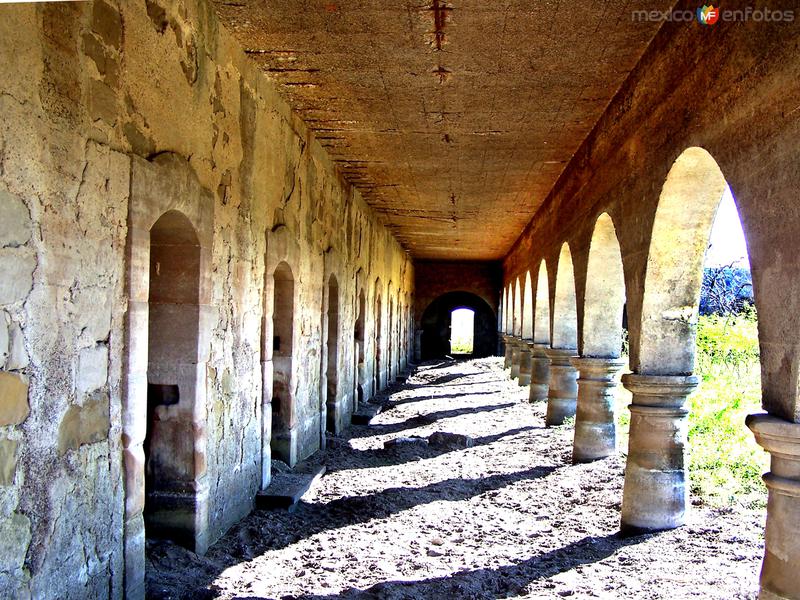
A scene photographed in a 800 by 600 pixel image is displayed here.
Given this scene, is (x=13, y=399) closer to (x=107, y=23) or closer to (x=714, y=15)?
(x=107, y=23)

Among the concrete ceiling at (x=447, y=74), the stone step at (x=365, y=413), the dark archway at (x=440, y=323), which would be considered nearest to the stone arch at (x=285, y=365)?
the concrete ceiling at (x=447, y=74)

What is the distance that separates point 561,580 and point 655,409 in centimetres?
155

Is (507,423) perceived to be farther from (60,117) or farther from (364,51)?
(60,117)

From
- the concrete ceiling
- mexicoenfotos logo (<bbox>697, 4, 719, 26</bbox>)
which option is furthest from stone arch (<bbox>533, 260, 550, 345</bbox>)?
mexicoenfotos logo (<bbox>697, 4, 719, 26</bbox>)

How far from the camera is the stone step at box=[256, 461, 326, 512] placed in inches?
234

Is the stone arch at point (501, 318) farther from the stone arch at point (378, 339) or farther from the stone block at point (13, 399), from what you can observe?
the stone block at point (13, 399)

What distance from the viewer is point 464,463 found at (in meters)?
7.95

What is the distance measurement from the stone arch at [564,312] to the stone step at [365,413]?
3125 mm

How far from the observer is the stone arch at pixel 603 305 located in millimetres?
7559

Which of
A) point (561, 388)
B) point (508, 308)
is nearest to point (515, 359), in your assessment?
point (508, 308)

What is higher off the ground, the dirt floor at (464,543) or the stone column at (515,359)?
the stone column at (515,359)

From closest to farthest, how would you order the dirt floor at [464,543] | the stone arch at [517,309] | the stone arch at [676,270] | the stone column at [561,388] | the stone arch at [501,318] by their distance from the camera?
the dirt floor at [464,543] → the stone arch at [676,270] → the stone column at [561,388] → the stone arch at [517,309] → the stone arch at [501,318]

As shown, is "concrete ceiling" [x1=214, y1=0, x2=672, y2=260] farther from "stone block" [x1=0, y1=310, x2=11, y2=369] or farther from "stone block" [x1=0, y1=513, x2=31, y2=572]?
"stone block" [x1=0, y1=513, x2=31, y2=572]

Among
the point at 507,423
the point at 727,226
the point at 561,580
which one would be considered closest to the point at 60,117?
the point at 561,580
